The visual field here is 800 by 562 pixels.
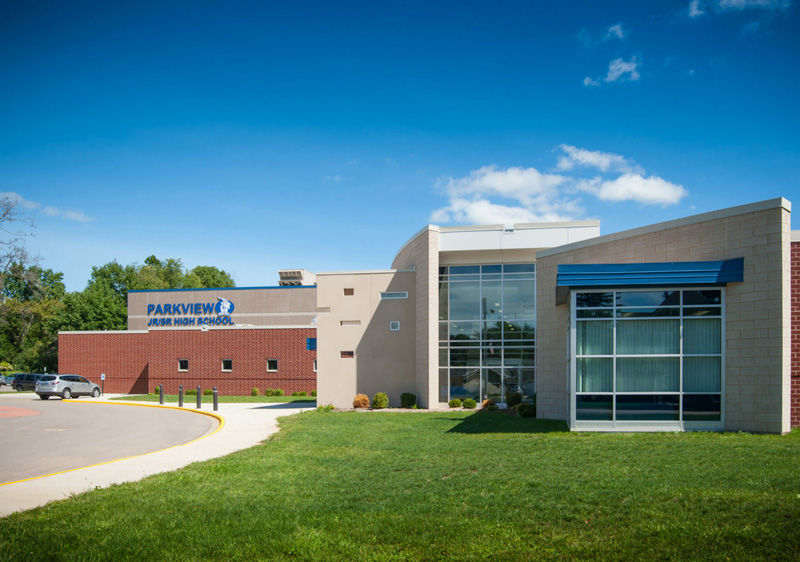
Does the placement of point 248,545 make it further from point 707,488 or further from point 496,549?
point 707,488

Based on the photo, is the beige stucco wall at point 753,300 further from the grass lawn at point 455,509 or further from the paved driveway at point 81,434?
the paved driveway at point 81,434

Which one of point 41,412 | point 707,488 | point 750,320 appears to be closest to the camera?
point 707,488

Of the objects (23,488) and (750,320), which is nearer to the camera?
(23,488)

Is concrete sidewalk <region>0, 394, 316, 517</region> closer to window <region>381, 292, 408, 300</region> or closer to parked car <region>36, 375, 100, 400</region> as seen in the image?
window <region>381, 292, 408, 300</region>

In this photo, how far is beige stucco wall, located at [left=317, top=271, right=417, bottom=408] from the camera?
27.8m

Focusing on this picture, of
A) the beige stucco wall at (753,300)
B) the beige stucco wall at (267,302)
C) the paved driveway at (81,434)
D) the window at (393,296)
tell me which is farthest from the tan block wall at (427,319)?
the beige stucco wall at (267,302)

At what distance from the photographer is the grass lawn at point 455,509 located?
6.50m

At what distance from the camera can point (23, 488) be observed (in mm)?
10164

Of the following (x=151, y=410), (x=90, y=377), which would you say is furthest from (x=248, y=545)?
(x=90, y=377)

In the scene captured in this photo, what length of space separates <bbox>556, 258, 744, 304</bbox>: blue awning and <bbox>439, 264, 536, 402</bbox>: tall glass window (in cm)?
1133

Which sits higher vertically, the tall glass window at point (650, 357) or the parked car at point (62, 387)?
the tall glass window at point (650, 357)

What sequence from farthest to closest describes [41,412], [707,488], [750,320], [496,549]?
[41,412] → [750,320] → [707,488] → [496,549]

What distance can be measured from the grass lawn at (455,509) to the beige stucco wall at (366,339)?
1532 centimetres

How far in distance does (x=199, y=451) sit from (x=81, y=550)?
7.97 m
